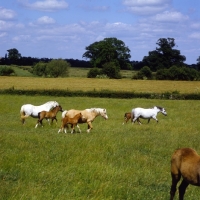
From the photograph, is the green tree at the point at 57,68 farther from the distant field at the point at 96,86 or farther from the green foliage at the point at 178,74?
the distant field at the point at 96,86

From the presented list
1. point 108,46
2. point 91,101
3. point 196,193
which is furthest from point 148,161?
point 108,46

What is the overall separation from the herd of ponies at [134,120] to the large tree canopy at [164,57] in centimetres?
9131

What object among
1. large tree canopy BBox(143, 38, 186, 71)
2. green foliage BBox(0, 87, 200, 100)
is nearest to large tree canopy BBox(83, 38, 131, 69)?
large tree canopy BBox(143, 38, 186, 71)

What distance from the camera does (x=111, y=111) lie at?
36000 millimetres

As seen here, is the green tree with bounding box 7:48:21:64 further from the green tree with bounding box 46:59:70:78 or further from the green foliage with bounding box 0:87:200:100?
the green foliage with bounding box 0:87:200:100

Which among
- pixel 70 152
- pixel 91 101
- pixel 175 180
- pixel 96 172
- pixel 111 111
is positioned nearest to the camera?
pixel 175 180

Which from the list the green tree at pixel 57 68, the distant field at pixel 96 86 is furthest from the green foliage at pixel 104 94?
the green tree at pixel 57 68

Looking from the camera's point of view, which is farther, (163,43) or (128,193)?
(163,43)

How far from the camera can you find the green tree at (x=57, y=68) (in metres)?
101

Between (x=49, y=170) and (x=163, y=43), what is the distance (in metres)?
113

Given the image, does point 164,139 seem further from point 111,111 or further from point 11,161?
point 111,111

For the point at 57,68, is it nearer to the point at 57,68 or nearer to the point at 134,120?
the point at 57,68

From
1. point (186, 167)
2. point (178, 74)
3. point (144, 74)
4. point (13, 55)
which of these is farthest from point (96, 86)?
point (13, 55)

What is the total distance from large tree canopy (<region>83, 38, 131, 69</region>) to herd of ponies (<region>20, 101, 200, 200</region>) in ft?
296
